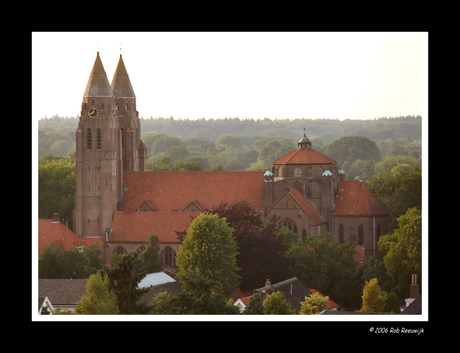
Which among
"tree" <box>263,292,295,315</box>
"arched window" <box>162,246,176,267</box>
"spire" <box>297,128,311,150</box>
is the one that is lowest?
"tree" <box>263,292,295,315</box>

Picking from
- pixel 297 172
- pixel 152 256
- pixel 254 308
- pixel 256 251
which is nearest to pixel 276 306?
pixel 254 308

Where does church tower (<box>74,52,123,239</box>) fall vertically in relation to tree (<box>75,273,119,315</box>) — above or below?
above

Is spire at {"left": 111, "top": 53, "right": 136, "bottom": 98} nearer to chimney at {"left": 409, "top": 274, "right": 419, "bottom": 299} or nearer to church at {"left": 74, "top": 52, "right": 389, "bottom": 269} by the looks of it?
church at {"left": 74, "top": 52, "right": 389, "bottom": 269}

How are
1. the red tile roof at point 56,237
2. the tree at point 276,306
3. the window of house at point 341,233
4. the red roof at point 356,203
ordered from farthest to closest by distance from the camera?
the window of house at point 341,233, the red roof at point 356,203, the red tile roof at point 56,237, the tree at point 276,306

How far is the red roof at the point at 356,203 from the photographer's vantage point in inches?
2601

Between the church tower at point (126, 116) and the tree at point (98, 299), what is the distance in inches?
1484

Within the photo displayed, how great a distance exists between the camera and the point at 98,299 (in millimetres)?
37062

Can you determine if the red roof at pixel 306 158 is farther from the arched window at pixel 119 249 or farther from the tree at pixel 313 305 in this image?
the tree at pixel 313 305

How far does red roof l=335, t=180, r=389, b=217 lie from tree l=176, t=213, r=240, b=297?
17153 millimetres

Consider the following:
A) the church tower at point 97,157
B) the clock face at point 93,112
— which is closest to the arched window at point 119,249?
the church tower at point 97,157

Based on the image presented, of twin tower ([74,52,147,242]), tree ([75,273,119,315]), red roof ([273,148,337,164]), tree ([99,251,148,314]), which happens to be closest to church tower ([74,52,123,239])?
twin tower ([74,52,147,242])

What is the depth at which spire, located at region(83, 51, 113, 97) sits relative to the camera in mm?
66562

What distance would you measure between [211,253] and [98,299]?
1539cm

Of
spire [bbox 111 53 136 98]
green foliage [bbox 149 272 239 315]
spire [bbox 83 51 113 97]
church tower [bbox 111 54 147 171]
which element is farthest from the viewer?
spire [bbox 111 53 136 98]
